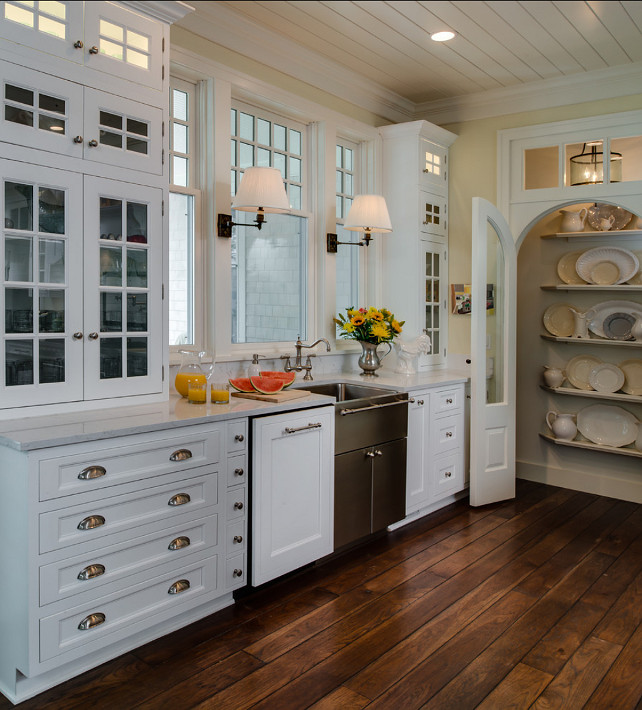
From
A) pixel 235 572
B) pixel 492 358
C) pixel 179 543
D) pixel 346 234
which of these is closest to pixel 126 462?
pixel 179 543

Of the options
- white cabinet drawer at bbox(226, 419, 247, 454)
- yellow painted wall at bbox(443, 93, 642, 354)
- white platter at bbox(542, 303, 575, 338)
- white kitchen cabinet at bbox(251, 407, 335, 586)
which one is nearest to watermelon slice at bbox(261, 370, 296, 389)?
white kitchen cabinet at bbox(251, 407, 335, 586)

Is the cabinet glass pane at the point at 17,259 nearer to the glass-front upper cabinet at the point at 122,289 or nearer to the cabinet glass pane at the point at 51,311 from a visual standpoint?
the cabinet glass pane at the point at 51,311

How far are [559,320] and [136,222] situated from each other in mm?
3237

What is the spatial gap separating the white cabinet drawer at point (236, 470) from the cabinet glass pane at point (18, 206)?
113cm

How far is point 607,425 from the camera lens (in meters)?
4.43

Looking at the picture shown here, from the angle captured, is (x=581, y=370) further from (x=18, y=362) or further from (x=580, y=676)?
(x=18, y=362)

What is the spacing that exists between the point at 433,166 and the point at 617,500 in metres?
2.61

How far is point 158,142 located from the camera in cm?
258

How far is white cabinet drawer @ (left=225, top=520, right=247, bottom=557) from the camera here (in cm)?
250

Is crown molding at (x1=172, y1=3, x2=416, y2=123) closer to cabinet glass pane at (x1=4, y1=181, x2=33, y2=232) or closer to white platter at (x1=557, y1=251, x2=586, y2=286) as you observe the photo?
cabinet glass pane at (x1=4, y1=181, x2=33, y2=232)

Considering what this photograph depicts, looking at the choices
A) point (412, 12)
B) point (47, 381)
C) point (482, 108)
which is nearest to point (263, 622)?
point (47, 381)

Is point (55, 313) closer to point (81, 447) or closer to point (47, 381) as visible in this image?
point (47, 381)

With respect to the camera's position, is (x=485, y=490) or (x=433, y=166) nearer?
(x=485, y=490)

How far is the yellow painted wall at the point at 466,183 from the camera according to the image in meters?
4.44
